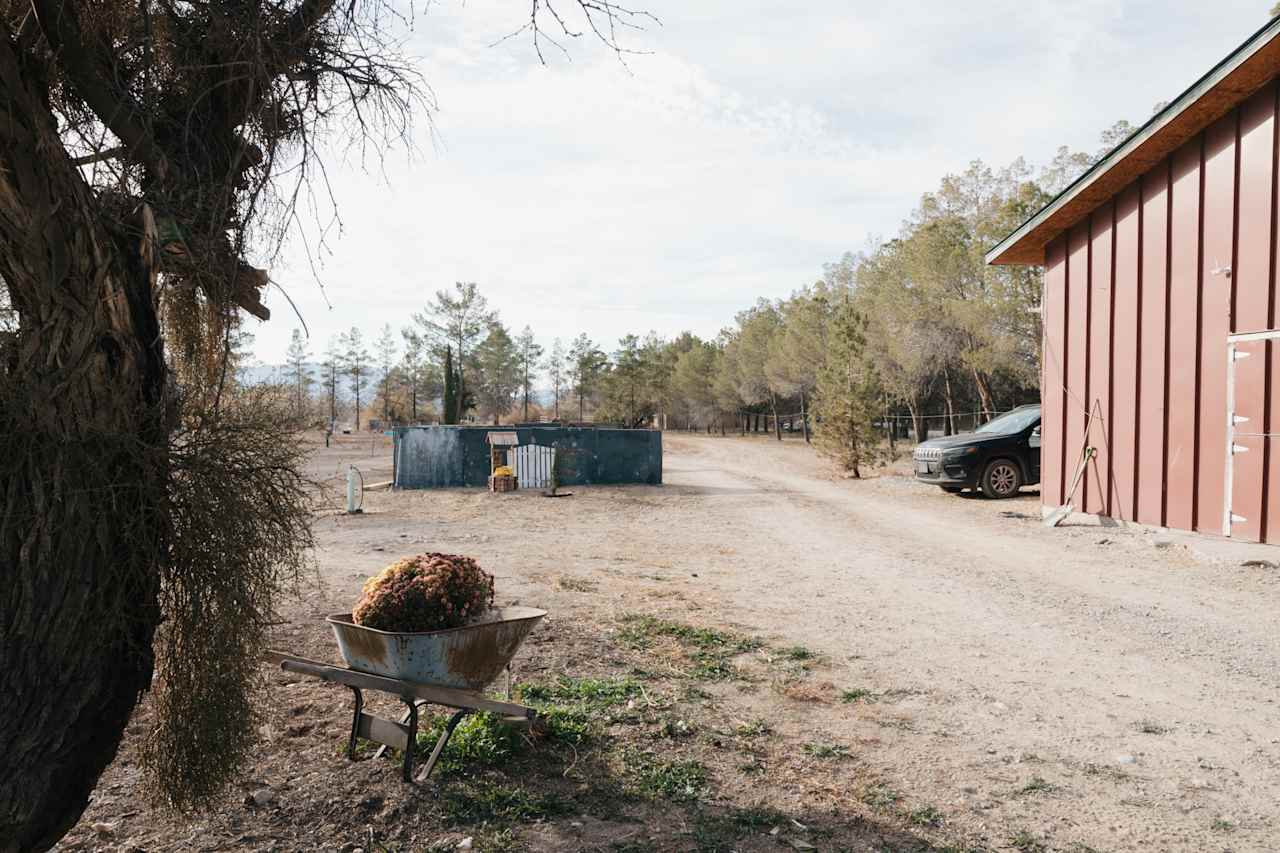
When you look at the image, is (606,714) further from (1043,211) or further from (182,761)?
(1043,211)

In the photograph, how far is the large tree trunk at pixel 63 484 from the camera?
2.69 m

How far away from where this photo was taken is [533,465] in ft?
71.4

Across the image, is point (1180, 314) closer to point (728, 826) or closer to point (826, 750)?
point (826, 750)

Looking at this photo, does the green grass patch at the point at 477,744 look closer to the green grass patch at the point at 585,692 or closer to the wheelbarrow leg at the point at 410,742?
the wheelbarrow leg at the point at 410,742

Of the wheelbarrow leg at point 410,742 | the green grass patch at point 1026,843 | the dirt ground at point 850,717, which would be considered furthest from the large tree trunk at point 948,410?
the wheelbarrow leg at point 410,742

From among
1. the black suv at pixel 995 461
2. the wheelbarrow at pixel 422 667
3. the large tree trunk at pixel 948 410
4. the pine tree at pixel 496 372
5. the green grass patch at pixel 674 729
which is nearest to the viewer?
the wheelbarrow at pixel 422 667

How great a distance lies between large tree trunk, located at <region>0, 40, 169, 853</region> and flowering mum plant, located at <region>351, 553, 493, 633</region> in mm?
1060

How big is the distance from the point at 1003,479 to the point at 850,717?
1446 centimetres

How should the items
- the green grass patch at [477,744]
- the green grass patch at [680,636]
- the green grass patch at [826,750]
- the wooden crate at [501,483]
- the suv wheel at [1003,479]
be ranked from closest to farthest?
the green grass patch at [477,744] < the green grass patch at [826,750] < the green grass patch at [680,636] < the suv wheel at [1003,479] < the wooden crate at [501,483]

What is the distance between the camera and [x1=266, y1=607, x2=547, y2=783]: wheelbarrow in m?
3.84

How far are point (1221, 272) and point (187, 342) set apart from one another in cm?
1212

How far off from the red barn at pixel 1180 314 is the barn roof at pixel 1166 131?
2 centimetres

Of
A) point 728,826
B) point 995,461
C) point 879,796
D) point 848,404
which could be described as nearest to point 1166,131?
point 995,461

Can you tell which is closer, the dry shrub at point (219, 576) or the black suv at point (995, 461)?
the dry shrub at point (219, 576)
